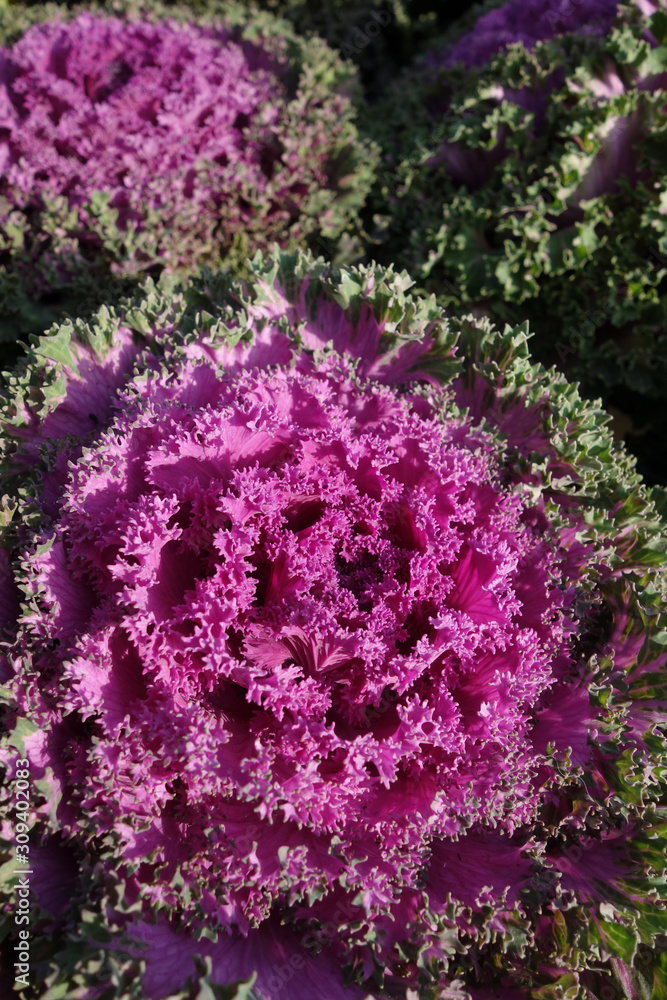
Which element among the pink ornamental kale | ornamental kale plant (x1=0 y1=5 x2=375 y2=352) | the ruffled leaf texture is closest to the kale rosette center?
the ruffled leaf texture

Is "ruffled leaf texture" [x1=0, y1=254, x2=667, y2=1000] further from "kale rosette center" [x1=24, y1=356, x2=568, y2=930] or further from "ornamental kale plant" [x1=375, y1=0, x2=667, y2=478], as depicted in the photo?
"ornamental kale plant" [x1=375, y1=0, x2=667, y2=478]

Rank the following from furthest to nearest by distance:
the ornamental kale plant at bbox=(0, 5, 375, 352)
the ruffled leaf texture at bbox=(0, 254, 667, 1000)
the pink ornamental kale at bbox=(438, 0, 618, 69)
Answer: the pink ornamental kale at bbox=(438, 0, 618, 69) → the ornamental kale plant at bbox=(0, 5, 375, 352) → the ruffled leaf texture at bbox=(0, 254, 667, 1000)

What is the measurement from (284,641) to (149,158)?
9.56 ft

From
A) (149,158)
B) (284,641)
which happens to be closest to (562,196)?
(149,158)

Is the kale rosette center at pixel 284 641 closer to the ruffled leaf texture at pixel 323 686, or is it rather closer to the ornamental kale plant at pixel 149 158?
the ruffled leaf texture at pixel 323 686

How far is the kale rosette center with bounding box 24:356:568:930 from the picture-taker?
2070 mm

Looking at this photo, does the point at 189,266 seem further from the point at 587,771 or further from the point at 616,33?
the point at 587,771

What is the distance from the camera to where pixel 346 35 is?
6438mm

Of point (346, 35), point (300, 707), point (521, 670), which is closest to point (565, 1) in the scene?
point (346, 35)

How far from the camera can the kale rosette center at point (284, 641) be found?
6.79ft

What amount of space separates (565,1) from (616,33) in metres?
1.07

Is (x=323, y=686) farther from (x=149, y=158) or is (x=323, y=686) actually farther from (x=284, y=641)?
(x=149, y=158)

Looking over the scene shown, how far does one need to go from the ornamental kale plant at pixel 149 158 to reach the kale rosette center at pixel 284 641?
1.80 m

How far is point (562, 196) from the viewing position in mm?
3721
